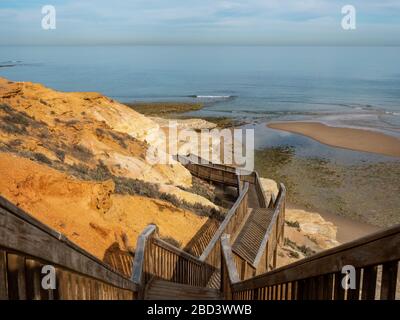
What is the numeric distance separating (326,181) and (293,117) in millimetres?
28429

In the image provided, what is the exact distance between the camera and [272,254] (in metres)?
13.0

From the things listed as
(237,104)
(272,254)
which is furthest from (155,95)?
(272,254)

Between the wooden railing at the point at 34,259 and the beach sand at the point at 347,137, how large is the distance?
37293mm

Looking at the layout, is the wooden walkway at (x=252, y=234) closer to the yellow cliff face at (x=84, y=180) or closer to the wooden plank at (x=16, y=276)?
the yellow cliff face at (x=84, y=180)

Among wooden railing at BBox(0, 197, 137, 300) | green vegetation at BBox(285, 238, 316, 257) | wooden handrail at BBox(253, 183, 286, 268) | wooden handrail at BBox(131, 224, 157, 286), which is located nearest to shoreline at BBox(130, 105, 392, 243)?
green vegetation at BBox(285, 238, 316, 257)

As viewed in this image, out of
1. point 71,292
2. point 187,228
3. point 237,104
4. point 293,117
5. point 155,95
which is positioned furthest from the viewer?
point 155,95

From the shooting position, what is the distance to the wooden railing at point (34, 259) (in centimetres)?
168

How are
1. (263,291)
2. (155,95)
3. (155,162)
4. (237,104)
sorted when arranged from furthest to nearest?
(155,95) → (237,104) → (155,162) → (263,291)

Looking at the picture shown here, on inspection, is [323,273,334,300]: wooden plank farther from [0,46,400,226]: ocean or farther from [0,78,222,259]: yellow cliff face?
[0,46,400,226]: ocean

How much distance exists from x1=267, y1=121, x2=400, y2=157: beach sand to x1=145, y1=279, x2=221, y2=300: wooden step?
109 feet

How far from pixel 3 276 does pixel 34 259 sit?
8.8 inches

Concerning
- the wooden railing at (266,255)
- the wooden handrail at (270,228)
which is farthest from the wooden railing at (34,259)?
the wooden handrail at (270,228)

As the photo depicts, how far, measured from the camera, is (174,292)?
6492 mm

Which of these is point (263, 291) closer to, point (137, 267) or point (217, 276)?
point (137, 267)
